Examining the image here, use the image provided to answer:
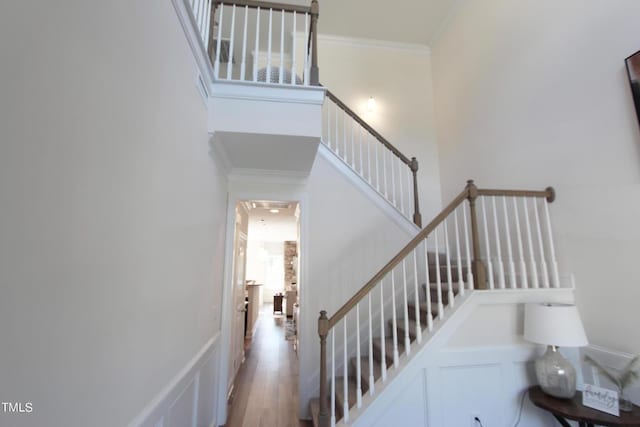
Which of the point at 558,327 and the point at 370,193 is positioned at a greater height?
the point at 370,193

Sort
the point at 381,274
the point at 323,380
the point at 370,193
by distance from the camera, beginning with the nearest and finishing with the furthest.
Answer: the point at 323,380 → the point at 381,274 → the point at 370,193

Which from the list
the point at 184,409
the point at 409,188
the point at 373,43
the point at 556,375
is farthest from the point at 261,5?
the point at 556,375

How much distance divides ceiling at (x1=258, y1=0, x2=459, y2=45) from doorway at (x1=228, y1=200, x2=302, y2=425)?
2.95m

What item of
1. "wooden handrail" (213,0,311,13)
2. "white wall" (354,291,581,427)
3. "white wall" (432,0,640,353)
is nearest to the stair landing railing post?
"wooden handrail" (213,0,311,13)

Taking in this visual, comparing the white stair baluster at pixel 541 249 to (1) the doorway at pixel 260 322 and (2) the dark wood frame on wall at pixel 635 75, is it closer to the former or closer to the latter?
(2) the dark wood frame on wall at pixel 635 75

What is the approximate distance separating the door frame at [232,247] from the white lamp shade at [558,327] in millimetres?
2149

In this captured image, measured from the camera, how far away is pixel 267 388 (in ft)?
13.1

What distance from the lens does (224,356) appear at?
3.19 metres

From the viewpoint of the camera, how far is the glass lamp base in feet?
6.90

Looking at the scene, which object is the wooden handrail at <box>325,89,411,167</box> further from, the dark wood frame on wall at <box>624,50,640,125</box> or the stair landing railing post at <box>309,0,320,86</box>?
the dark wood frame on wall at <box>624,50,640,125</box>

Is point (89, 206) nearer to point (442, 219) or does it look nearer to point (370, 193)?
point (442, 219)

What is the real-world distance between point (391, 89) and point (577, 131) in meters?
2.98

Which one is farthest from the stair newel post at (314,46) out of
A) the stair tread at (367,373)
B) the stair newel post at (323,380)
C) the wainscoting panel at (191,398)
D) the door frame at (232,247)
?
the stair tread at (367,373)

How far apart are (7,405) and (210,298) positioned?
2123 mm
